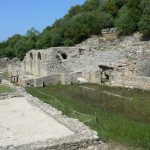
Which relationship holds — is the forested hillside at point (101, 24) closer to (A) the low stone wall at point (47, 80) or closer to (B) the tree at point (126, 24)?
(B) the tree at point (126, 24)

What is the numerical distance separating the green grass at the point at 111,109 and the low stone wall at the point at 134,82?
→ 2.30 feet

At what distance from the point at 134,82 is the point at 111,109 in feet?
19.6

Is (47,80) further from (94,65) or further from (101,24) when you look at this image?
(101,24)

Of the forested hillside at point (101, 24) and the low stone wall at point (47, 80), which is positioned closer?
the low stone wall at point (47, 80)

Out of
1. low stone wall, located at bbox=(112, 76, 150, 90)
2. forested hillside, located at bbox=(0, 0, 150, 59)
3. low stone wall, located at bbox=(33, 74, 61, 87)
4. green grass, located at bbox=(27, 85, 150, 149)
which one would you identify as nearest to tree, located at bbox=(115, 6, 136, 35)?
forested hillside, located at bbox=(0, 0, 150, 59)

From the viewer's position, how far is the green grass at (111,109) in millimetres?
13312

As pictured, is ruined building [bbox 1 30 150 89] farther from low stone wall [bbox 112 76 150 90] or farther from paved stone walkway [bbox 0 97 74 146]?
paved stone walkway [bbox 0 97 74 146]

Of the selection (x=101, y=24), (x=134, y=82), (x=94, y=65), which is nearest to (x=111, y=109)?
(x=134, y=82)

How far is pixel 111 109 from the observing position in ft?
61.3

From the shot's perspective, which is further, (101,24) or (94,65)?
(101,24)

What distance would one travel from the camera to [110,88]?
25047 millimetres

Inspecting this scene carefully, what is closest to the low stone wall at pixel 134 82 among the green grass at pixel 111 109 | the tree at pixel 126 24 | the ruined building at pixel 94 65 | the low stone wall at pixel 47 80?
the ruined building at pixel 94 65

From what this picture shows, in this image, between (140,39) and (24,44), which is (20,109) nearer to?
(140,39)

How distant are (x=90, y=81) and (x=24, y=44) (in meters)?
31.0
